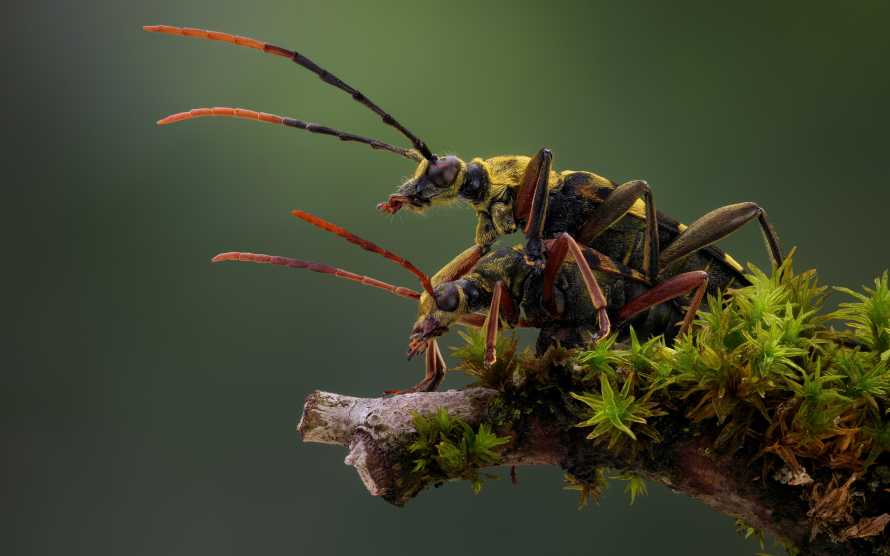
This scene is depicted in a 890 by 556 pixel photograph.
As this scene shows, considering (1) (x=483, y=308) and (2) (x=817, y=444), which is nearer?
(2) (x=817, y=444)

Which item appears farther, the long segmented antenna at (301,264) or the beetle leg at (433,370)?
the beetle leg at (433,370)

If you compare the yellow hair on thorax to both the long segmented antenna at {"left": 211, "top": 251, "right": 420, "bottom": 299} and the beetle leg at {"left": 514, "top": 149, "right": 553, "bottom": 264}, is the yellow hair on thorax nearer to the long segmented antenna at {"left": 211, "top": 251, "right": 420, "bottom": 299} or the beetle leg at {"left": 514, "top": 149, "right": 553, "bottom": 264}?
the beetle leg at {"left": 514, "top": 149, "right": 553, "bottom": 264}

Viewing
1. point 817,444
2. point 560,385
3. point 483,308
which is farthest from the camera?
point 483,308

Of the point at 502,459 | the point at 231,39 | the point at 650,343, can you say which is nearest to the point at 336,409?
the point at 502,459

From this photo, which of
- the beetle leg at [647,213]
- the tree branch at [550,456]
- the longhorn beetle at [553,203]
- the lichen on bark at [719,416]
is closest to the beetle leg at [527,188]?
the longhorn beetle at [553,203]

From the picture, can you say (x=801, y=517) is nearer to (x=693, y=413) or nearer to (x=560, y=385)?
(x=693, y=413)

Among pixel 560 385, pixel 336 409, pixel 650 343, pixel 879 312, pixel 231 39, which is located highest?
pixel 231 39

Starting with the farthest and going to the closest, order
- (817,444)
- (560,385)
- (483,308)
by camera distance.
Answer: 1. (483,308)
2. (560,385)
3. (817,444)

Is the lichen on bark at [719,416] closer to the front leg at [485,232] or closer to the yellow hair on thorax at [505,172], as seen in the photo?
the front leg at [485,232]

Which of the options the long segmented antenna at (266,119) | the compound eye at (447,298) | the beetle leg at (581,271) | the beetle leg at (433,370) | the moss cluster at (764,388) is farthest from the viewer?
→ the beetle leg at (433,370)
